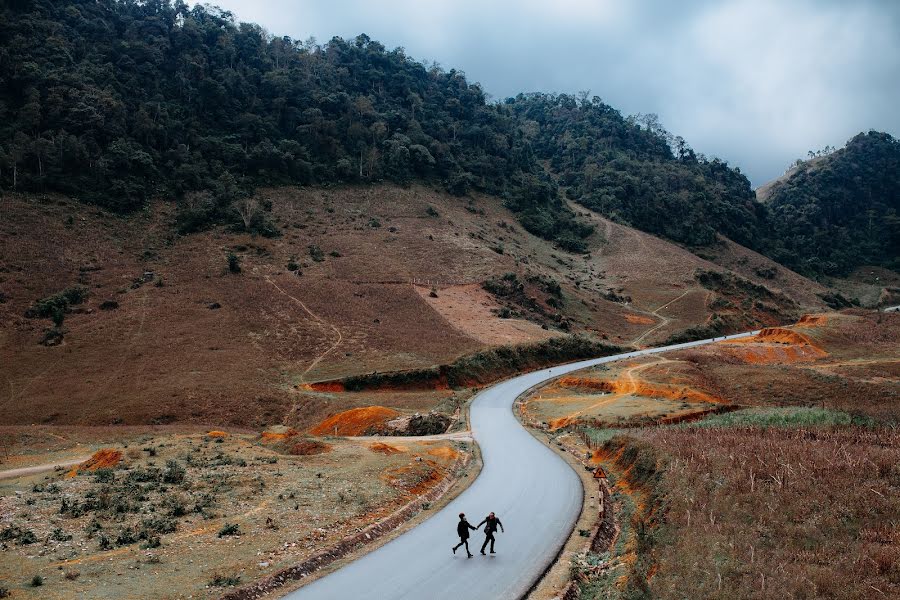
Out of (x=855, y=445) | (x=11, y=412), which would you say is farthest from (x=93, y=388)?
(x=855, y=445)

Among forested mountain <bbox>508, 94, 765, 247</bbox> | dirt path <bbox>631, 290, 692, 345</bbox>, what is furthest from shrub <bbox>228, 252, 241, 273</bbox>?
forested mountain <bbox>508, 94, 765, 247</bbox>

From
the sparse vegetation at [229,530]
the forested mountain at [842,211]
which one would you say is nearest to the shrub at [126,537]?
the sparse vegetation at [229,530]

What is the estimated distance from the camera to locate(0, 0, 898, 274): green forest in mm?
86438

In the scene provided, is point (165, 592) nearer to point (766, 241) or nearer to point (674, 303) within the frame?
point (674, 303)

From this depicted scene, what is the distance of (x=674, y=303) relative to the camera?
92312 millimetres

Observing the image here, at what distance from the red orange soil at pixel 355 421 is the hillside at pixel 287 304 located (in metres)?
3.65

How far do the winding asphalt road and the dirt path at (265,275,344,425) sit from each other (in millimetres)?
21057

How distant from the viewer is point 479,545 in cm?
1519

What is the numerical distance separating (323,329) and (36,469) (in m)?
34.5

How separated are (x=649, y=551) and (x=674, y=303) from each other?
8713 centimetres

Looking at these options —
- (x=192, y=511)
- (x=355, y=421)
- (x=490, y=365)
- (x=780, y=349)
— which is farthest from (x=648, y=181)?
(x=192, y=511)

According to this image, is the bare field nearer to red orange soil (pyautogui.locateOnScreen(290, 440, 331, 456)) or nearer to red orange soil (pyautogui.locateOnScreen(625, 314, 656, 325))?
red orange soil (pyautogui.locateOnScreen(290, 440, 331, 456))

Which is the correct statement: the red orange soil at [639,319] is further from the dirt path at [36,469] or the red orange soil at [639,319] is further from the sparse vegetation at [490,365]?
the dirt path at [36,469]

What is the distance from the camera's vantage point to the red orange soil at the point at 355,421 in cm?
3497
